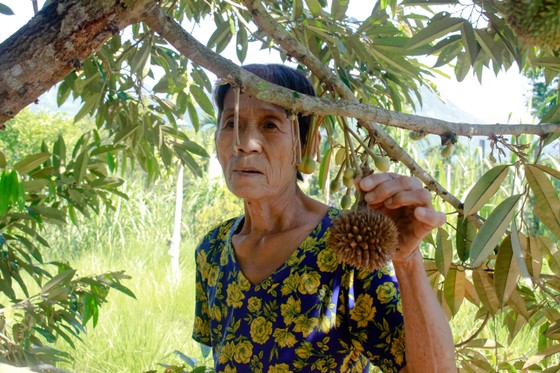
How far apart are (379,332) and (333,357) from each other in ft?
0.40

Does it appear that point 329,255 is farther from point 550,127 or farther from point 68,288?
point 68,288

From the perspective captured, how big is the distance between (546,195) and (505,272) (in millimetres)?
149

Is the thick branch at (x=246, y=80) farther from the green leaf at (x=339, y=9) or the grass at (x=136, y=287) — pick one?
the grass at (x=136, y=287)

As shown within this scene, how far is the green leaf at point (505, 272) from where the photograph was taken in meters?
1.02

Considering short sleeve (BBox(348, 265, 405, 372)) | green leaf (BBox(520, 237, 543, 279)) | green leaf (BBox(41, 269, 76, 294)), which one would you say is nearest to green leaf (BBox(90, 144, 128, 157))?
green leaf (BBox(41, 269, 76, 294))

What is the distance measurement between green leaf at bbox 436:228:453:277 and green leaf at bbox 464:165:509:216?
21 centimetres

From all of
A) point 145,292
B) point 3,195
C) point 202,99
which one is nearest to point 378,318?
point 3,195

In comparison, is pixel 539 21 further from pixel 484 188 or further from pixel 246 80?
pixel 484 188

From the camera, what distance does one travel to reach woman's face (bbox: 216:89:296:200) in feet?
4.06

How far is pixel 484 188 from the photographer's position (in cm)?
96

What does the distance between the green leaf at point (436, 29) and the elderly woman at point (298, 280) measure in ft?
0.85

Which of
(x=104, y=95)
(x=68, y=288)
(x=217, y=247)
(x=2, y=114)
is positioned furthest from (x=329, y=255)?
(x=104, y=95)

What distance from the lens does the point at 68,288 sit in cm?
161

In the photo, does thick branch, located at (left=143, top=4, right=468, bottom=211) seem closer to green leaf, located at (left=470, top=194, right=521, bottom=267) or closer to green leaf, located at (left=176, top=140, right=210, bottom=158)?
green leaf, located at (left=470, top=194, right=521, bottom=267)
